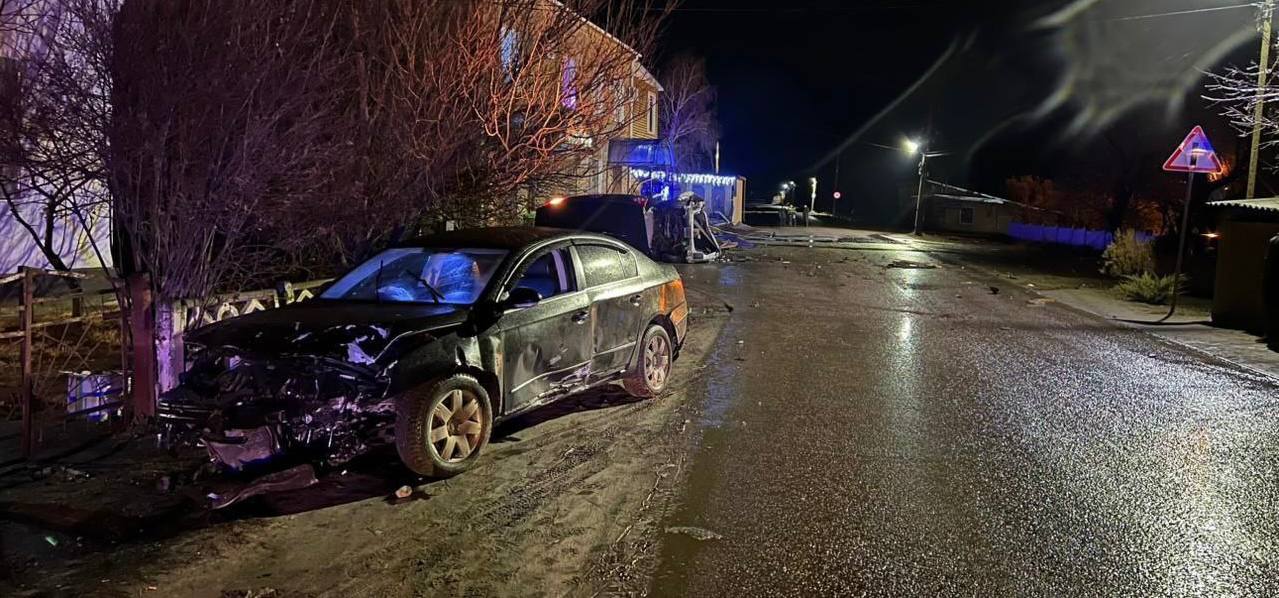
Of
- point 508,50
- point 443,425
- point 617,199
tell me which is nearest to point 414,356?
point 443,425

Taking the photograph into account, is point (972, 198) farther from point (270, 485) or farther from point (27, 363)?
point (27, 363)

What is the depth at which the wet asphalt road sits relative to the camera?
4.54 metres

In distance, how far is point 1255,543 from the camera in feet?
16.2

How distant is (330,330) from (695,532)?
249cm

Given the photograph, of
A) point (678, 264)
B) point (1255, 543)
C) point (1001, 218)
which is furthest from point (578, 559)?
point (1001, 218)

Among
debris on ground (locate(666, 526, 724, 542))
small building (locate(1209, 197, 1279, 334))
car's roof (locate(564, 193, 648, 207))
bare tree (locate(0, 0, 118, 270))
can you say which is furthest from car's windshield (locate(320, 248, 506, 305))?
small building (locate(1209, 197, 1279, 334))

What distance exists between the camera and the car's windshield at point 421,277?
6.54 m

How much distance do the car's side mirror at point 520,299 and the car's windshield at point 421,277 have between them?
0.20 metres

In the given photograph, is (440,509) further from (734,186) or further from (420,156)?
(734,186)

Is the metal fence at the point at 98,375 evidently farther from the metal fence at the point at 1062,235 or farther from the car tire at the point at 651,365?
the metal fence at the point at 1062,235

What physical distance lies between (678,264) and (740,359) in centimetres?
1295

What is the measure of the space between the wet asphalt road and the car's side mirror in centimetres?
160

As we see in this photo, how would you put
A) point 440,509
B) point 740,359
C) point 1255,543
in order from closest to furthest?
point 1255,543, point 440,509, point 740,359

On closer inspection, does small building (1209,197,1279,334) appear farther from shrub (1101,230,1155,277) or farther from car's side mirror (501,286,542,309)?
car's side mirror (501,286,542,309)
